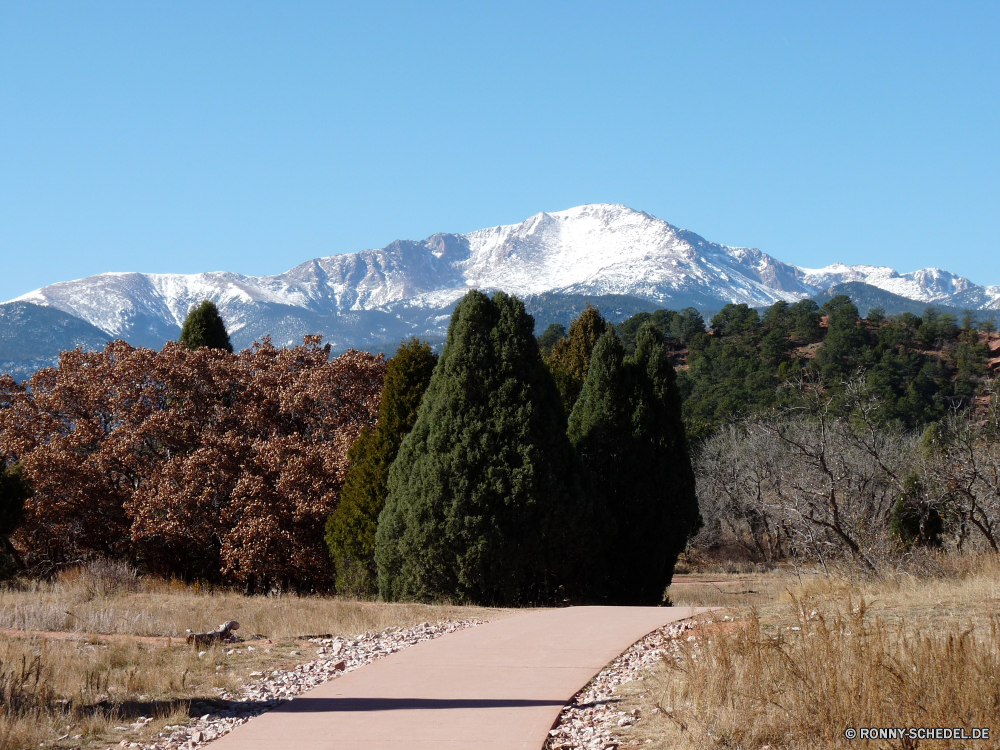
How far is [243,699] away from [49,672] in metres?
1.54

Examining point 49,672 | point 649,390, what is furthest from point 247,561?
point 49,672

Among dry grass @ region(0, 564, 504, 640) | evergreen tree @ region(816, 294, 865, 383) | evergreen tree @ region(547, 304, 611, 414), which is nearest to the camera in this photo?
dry grass @ region(0, 564, 504, 640)

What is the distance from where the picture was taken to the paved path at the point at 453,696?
568cm

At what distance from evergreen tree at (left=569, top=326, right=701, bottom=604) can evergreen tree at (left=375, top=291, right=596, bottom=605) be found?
203 cm

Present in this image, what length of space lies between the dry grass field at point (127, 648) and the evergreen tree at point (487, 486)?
1.18m

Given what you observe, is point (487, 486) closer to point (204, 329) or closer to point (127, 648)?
point (127, 648)

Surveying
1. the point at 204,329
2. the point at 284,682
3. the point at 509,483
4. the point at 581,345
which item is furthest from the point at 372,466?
the point at 204,329

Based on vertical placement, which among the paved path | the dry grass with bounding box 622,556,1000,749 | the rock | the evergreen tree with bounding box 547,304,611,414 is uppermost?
the evergreen tree with bounding box 547,304,611,414

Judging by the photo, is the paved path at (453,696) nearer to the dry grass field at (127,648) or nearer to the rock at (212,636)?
the dry grass field at (127,648)

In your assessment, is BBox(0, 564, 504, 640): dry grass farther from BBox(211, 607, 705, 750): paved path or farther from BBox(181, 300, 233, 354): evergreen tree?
BBox(181, 300, 233, 354): evergreen tree

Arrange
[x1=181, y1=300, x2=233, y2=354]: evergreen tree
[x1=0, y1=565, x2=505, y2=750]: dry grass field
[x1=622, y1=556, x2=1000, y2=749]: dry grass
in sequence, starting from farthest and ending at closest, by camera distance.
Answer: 1. [x1=181, y1=300, x2=233, y2=354]: evergreen tree
2. [x1=0, y1=565, x2=505, y2=750]: dry grass field
3. [x1=622, y1=556, x2=1000, y2=749]: dry grass

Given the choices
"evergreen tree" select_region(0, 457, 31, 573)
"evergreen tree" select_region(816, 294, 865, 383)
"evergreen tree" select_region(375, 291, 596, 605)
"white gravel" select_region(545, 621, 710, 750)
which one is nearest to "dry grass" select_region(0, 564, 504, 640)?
"evergreen tree" select_region(375, 291, 596, 605)

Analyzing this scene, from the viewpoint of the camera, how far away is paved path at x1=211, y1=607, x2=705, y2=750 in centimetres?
568

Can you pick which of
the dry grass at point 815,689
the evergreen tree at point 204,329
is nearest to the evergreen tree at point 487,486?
the dry grass at point 815,689
